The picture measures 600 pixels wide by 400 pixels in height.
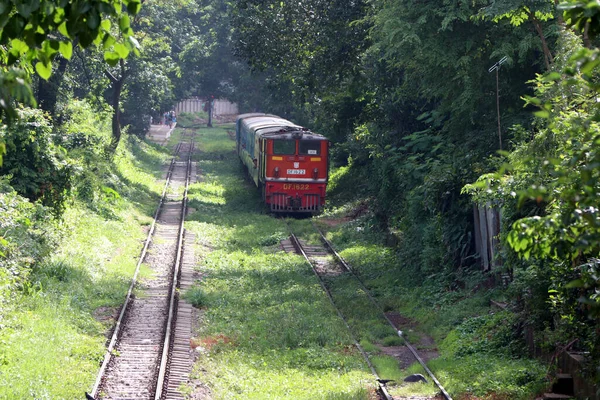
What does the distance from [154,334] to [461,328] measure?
199 inches

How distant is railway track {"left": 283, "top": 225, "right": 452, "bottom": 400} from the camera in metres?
10.1

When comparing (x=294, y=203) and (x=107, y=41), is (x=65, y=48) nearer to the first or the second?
(x=107, y=41)

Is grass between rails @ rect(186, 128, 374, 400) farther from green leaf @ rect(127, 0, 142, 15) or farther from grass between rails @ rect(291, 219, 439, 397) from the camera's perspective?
green leaf @ rect(127, 0, 142, 15)

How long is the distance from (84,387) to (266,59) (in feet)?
47.0

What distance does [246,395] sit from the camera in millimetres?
9617

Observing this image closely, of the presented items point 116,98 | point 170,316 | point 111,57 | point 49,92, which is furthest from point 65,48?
point 116,98

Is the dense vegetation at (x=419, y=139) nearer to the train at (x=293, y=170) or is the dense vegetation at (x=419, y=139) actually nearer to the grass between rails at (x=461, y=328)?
the grass between rails at (x=461, y=328)

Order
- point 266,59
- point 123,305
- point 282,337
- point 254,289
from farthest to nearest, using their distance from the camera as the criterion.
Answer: point 266,59
point 254,289
point 123,305
point 282,337

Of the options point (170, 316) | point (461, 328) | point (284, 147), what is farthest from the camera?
point (284, 147)

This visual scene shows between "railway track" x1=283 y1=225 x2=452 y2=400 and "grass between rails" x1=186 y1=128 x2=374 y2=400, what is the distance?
193 millimetres

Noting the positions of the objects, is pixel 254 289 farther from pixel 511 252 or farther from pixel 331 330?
pixel 511 252

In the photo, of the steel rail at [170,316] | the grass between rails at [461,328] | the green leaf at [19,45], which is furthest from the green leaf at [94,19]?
the grass between rails at [461,328]

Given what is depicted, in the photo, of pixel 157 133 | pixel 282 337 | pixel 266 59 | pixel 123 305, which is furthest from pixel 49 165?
pixel 157 133

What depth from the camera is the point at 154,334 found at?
12250 mm
